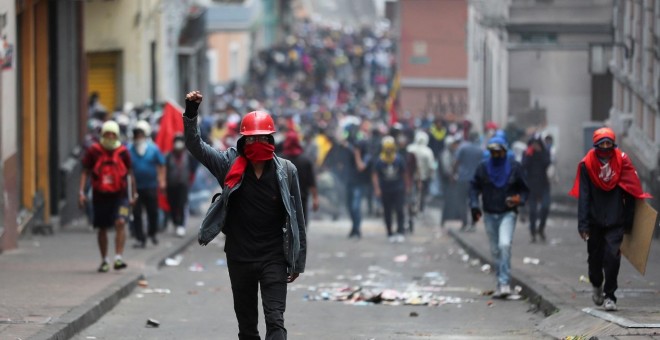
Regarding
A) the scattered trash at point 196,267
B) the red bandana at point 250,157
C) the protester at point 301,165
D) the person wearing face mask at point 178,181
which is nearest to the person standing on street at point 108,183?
the scattered trash at point 196,267

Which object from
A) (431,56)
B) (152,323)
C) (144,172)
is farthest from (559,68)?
(431,56)

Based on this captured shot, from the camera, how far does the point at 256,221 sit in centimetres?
975

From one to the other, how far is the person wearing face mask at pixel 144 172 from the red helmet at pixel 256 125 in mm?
10929

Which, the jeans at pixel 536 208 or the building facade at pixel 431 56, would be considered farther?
the building facade at pixel 431 56

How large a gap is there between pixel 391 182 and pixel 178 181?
3.52 meters

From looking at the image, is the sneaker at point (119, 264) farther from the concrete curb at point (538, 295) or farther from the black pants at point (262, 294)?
the black pants at point (262, 294)

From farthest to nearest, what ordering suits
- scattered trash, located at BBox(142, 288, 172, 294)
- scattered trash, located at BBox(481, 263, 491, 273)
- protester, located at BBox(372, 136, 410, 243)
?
protester, located at BBox(372, 136, 410, 243)
scattered trash, located at BBox(481, 263, 491, 273)
scattered trash, located at BBox(142, 288, 172, 294)

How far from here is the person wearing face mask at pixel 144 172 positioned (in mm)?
20656

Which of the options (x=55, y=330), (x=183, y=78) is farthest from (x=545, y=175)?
(x=183, y=78)

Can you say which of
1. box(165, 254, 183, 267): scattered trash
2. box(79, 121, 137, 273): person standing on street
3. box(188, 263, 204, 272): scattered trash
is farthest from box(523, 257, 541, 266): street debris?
box(79, 121, 137, 273): person standing on street

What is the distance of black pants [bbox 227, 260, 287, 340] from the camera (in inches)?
378

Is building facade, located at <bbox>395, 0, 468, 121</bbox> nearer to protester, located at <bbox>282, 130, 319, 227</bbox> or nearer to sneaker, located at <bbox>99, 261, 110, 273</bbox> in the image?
protester, located at <bbox>282, 130, 319, 227</bbox>

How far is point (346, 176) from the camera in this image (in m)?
26.6

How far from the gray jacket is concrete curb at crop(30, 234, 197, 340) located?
92.7 inches
